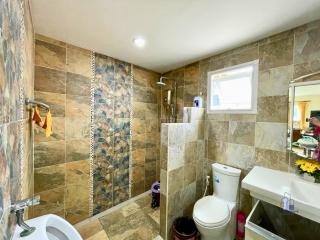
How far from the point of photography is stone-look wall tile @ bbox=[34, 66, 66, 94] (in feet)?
5.48

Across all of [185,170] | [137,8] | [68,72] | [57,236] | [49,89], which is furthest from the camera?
[185,170]

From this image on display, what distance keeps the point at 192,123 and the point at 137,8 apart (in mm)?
1426

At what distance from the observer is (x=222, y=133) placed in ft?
6.82

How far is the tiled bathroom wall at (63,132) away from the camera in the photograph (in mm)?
1698

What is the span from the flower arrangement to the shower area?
2.09m

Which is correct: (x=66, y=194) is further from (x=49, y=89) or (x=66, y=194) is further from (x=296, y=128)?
(x=296, y=128)

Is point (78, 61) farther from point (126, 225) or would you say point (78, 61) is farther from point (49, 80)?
point (126, 225)

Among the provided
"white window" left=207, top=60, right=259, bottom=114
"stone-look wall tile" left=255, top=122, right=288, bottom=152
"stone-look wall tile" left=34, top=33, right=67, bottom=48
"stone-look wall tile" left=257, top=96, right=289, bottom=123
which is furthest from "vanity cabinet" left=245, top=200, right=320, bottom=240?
"stone-look wall tile" left=34, top=33, right=67, bottom=48

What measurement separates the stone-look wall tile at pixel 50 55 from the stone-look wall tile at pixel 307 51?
2543 millimetres

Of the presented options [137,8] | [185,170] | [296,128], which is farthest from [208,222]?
[137,8]

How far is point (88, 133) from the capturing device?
6.73 ft

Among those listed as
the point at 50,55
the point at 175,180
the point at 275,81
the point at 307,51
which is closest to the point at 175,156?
the point at 175,180

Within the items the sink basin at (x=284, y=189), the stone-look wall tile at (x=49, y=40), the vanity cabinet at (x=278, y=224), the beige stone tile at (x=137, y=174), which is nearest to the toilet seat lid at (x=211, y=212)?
the vanity cabinet at (x=278, y=224)

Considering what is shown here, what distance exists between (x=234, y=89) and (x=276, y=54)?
564 mm
